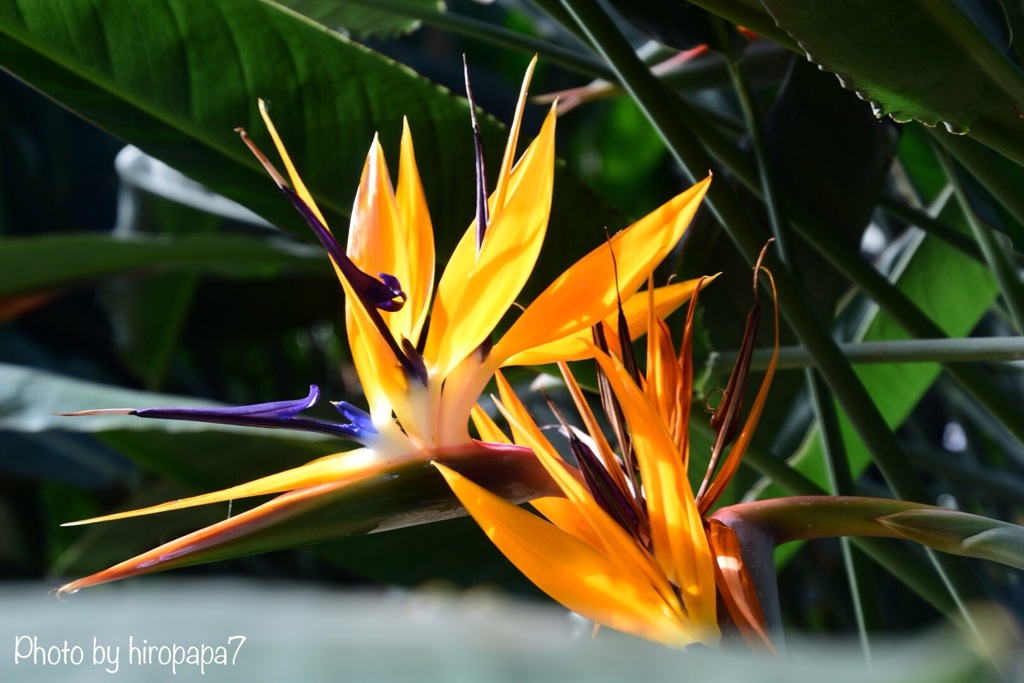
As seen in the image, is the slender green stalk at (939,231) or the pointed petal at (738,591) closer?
the pointed petal at (738,591)

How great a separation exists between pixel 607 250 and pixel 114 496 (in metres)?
1.07

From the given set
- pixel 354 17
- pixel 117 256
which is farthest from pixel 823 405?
pixel 117 256

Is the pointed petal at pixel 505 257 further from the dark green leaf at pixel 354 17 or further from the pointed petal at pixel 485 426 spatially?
the dark green leaf at pixel 354 17

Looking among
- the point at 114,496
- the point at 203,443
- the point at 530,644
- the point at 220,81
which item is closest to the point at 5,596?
the point at 530,644

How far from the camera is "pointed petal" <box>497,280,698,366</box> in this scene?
0.28m

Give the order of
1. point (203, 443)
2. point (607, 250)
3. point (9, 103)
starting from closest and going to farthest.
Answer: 1. point (607, 250)
2. point (203, 443)
3. point (9, 103)

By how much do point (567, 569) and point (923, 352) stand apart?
6.9 inches

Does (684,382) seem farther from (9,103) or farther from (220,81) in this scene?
(9,103)

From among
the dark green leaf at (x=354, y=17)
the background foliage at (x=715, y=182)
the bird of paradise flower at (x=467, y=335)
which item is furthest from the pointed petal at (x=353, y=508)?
the dark green leaf at (x=354, y=17)

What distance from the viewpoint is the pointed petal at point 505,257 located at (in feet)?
0.86

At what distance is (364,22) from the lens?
609 millimetres

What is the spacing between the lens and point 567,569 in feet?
0.77

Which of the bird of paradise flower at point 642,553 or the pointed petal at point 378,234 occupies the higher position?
the pointed petal at point 378,234

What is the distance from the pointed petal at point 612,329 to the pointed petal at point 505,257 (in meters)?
0.01
